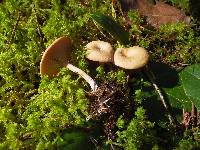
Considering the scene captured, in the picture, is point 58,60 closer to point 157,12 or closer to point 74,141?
point 74,141

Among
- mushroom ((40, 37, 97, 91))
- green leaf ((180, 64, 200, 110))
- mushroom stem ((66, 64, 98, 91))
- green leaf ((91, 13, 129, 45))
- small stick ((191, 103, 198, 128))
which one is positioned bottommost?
small stick ((191, 103, 198, 128))

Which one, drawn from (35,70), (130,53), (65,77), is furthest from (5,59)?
(130,53)

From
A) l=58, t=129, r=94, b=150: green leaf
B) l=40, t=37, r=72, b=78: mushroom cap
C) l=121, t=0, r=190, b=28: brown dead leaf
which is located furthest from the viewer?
l=121, t=0, r=190, b=28: brown dead leaf

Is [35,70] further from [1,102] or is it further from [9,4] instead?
[9,4]

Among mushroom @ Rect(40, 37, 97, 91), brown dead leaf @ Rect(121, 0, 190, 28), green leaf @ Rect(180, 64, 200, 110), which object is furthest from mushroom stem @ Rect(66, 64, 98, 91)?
brown dead leaf @ Rect(121, 0, 190, 28)

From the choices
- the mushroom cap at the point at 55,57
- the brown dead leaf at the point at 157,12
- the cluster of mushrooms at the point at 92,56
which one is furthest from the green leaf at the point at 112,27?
the brown dead leaf at the point at 157,12

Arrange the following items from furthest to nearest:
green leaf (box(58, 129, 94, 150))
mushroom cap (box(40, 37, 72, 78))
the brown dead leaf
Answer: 1. the brown dead leaf
2. mushroom cap (box(40, 37, 72, 78))
3. green leaf (box(58, 129, 94, 150))

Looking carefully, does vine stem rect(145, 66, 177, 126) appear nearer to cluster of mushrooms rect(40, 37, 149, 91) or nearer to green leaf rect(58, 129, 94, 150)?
cluster of mushrooms rect(40, 37, 149, 91)
